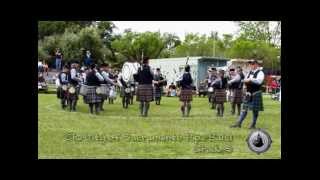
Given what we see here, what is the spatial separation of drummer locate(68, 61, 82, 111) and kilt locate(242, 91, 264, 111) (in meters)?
2.10

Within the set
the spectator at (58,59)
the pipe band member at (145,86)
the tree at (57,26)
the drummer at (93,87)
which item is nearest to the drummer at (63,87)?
the spectator at (58,59)

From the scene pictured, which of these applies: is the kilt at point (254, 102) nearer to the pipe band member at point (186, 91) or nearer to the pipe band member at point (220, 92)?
the pipe band member at point (220, 92)

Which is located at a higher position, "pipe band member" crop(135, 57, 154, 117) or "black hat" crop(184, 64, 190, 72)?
"black hat" crop(184, 64, 190, 72)

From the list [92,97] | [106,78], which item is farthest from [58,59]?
[106,78]

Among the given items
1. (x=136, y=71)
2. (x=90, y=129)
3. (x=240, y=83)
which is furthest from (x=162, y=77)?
(x=90, y=129)

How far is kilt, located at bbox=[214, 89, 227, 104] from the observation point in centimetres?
896

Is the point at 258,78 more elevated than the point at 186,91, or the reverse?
the point at 258,78

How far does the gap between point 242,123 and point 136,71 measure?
1.63 meters

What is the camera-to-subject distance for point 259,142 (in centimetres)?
800

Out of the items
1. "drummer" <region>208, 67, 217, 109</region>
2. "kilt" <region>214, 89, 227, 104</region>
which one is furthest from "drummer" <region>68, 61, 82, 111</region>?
"kilt" <region>214, 89, 227, 104</region>

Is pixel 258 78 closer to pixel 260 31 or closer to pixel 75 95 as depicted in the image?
pixel 260 31

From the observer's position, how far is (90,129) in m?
8.02

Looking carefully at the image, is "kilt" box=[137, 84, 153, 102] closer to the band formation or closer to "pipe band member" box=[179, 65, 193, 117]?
the band formation

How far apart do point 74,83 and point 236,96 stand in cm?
211
